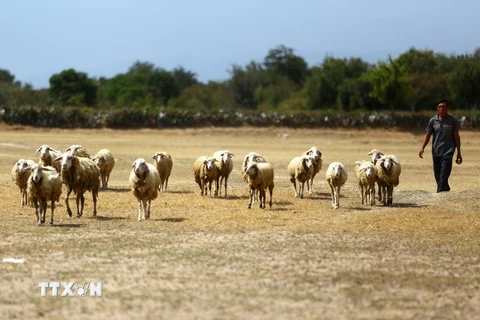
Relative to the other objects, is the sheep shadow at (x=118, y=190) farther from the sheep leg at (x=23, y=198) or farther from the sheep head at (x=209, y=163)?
the sheep leg at (x=23, y=198)

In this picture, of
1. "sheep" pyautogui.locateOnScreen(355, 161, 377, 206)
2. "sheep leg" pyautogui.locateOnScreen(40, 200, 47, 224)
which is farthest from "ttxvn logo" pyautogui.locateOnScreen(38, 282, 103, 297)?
"sheep" pyautogui.locateOnScreen(355, 161, 377, 206)

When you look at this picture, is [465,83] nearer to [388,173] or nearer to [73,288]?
[388,173]

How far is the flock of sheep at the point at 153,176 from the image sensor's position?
18594 millimetres

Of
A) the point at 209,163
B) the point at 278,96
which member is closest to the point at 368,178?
the point at 209,163

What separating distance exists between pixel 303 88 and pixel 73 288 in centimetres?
8534

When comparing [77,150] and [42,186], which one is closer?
[42,186]

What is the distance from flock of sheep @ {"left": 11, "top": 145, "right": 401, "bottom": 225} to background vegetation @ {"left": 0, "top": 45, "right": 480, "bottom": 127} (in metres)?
26.5

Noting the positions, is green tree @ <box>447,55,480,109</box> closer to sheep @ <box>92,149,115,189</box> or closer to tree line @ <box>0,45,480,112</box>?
tree line @ <box>0,45,480,112</box>

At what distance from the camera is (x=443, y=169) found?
80.0ft

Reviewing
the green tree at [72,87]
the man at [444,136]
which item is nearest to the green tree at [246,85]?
Answer: the green tree at [72,87]

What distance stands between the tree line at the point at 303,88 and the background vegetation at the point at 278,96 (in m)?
0.08

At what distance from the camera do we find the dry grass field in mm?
11188

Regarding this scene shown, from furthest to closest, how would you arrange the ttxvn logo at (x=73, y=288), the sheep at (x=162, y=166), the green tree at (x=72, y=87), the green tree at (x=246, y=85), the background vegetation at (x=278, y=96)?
the green tree at (x=246, y=85) < the green tree at (x=72, y=87) < the background vegetation at (x=278, y=96) < the sheep at (x=162, y=166) < the ttxvn logo at (x=73, y=288)

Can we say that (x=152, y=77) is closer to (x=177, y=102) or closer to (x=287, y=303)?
(x=177, y=102)
